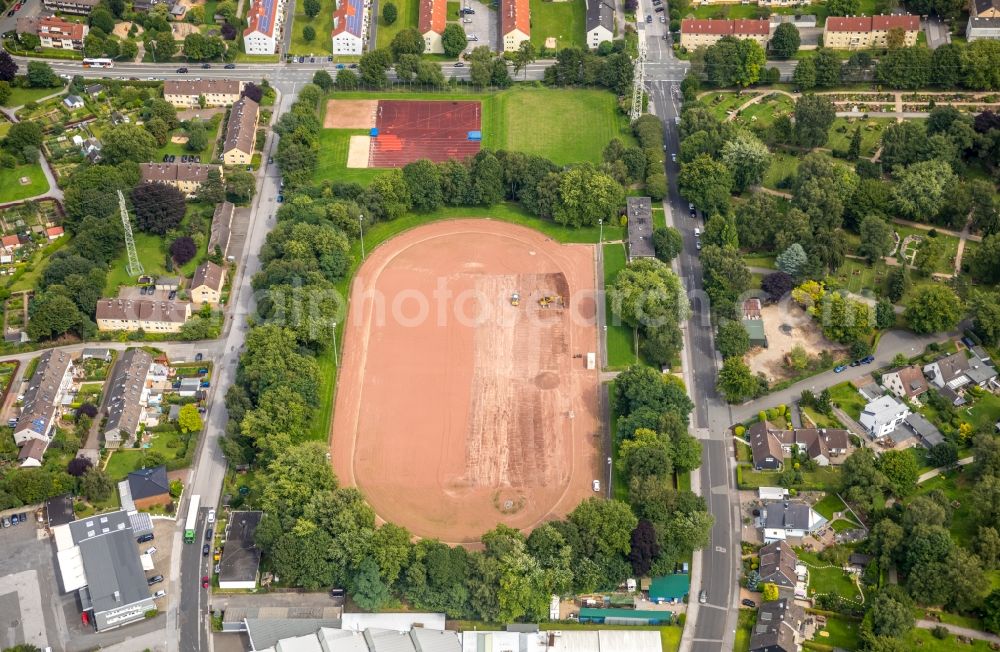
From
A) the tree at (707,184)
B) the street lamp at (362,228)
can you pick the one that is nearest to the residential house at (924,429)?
the tree at (707,184)

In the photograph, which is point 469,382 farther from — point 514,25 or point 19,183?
point 19,183

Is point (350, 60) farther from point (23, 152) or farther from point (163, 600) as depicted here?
point (163, 600)

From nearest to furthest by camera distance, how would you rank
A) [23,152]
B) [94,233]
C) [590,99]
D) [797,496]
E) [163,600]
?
[163,600]
[797,496]
[94,233]
[23,152]
[590,99]

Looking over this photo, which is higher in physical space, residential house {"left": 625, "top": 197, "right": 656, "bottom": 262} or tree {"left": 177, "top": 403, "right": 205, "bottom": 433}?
residential house {"left": 625, "top": 197, "right": 656, "bottom": 262}

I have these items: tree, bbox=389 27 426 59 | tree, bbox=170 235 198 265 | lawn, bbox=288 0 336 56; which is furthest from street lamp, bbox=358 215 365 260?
lawn, bbox=288 0 336 56

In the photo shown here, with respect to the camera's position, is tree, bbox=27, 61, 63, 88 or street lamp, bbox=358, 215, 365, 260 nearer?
street lamp, bbox=358, 215, 365, 260

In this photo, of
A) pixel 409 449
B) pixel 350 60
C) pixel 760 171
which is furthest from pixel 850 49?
pixel 409 449

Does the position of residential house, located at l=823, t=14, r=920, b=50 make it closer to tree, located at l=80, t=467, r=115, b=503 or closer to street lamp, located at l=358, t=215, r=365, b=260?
street lamp, located at l=358, t=215, r=365, b=260
